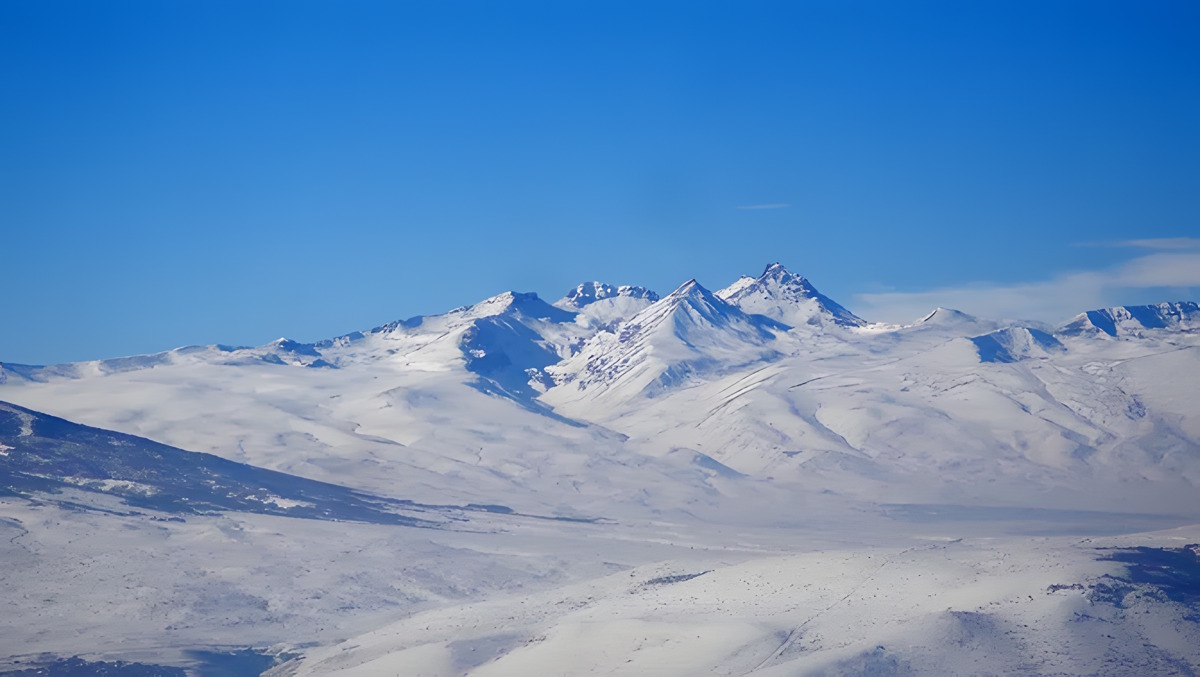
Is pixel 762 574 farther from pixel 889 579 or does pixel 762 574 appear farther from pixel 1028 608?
pixel 1028 608

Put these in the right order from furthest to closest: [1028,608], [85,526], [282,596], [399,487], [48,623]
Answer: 1. [399,487]
2. [85,526]
3. [282,596]
4. [48,623]
5. [1028,608]

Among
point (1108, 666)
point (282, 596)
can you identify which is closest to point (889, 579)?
point (1108, 666)

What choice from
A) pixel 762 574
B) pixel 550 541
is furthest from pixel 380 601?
pixel 550 541

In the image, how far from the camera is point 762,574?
93625mm

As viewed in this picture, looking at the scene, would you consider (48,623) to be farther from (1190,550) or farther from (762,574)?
(1190,550)

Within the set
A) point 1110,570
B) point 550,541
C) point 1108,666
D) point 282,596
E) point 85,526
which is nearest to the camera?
point 1108,666

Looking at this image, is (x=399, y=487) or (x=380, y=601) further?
(x=399, y=487)

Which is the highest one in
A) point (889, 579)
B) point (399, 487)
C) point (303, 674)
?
point (399, 487)

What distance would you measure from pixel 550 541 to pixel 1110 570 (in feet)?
240

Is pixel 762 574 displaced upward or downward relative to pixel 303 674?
upward

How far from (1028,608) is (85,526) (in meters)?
88.7

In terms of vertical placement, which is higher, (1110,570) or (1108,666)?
(1110,570)

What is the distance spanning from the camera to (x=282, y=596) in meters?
104

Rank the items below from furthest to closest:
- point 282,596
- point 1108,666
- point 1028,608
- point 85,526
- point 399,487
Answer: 1. point 399,487
2. point 85,526
3. point 282,596
4. point 1028,608
5. point 1108,666
